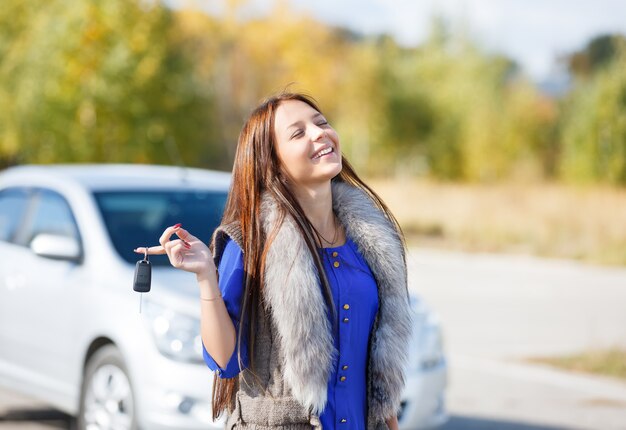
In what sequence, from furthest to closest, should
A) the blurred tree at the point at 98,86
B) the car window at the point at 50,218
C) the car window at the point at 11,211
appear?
the blurred tree at the point at 98,86, the car window at the point at 11,211, the car window at the point at 50,218

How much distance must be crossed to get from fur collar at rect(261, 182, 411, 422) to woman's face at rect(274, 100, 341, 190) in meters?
0.12

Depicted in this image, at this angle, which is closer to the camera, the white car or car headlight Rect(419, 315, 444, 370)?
the white car

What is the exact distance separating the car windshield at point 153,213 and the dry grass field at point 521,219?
14.5 metres

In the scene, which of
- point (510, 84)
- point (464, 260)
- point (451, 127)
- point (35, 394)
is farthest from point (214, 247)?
point (510, 84)

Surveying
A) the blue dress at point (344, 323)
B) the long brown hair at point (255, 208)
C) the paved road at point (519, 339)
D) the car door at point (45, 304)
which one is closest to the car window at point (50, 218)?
the car door at point (45, 304)

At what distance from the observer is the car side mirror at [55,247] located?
6414mm

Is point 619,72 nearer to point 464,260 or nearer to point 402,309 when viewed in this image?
point 464,260

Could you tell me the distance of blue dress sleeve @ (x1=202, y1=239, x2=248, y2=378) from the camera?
2.97 m

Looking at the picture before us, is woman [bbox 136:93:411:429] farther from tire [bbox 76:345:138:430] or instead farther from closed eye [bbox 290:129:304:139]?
tire [bbox 76:345:138:430]

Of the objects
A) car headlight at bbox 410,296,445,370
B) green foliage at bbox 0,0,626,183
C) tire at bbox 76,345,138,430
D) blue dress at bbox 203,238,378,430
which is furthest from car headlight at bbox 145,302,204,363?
blue dress at bbox 203,238,378,430

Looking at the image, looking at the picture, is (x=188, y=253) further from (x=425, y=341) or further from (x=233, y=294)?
(x=425, y=341)

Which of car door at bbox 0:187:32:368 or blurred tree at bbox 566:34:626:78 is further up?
blurred tree at bbox 566:34:626:78

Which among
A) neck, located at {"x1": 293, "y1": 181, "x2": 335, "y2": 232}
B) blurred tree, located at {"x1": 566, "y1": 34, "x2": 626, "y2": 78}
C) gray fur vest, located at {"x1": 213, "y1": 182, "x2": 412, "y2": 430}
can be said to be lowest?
gray fur vest, located at {"x1": 213, "y1": 182, "x2": 412, "y2": 430}

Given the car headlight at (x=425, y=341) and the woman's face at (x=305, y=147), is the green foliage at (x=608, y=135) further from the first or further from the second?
the woman's face at (x=305, y=147)
